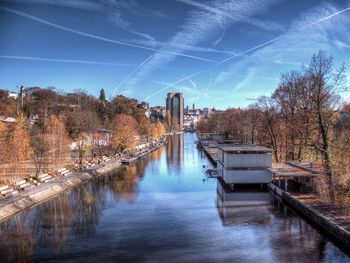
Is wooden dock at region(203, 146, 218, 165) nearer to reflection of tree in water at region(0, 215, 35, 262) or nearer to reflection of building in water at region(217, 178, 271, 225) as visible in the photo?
reflection of building in water at region(217, 178, 271, 225)

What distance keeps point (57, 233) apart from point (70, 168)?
16328 mm

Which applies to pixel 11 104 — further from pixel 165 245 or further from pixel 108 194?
pixel 165 245

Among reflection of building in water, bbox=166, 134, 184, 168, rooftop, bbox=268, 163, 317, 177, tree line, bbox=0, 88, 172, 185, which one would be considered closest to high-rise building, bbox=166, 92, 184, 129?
tree line, bbox=0, 88, 172, 185

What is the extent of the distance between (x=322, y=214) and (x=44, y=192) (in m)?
19.1

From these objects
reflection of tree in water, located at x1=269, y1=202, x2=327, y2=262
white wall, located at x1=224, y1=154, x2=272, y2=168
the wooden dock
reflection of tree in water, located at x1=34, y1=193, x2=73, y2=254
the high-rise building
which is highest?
the high-rise building

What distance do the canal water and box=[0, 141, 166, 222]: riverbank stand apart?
0.60m

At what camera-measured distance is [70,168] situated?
30328mm

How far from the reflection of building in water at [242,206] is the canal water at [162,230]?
2.4 inches

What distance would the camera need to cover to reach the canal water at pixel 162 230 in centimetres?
1235

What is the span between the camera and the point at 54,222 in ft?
54.2

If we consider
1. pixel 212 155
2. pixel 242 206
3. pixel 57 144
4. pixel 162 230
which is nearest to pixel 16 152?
pixel 57 144

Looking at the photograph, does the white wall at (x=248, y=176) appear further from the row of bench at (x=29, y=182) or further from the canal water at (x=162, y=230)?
the row of bench at (x=29, y=182)

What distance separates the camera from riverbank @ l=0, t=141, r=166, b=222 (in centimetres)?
1745

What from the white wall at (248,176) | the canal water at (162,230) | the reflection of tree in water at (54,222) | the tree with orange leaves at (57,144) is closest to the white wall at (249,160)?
the white wall at (248,176)
